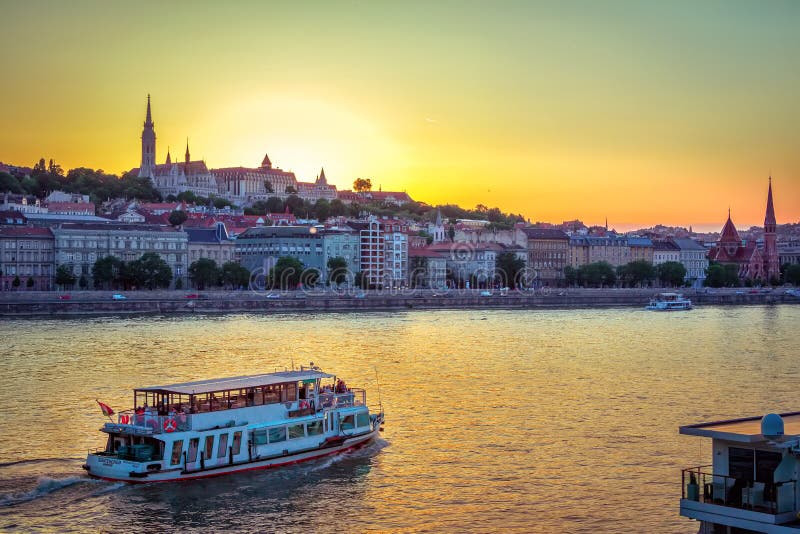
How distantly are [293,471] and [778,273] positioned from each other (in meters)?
116

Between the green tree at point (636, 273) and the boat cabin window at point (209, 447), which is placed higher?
the green tree at point (636, 273)

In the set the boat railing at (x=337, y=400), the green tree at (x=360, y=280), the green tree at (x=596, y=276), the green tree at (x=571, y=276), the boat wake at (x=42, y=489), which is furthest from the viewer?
the green tree at (x=571, y=276)

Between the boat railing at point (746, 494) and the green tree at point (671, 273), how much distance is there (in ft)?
321

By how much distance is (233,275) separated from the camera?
79.5 metres

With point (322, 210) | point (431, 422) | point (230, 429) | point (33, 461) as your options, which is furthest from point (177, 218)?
point (230, 429)

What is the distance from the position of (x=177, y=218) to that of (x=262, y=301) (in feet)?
124

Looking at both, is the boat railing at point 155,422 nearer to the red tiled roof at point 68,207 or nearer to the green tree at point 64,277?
the green tree at point 64,277

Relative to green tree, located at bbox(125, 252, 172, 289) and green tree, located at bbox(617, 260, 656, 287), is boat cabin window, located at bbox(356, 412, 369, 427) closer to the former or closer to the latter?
green tree, located at bbox(125, 252, 172, 289)

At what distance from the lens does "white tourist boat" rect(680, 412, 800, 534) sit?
10.2 meters

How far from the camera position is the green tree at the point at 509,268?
3880 inches

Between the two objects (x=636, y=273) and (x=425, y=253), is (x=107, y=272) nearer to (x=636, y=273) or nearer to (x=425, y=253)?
(x=425, y=253)

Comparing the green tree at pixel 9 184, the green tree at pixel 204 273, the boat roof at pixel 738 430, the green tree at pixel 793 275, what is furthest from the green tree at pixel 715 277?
the boat roof at pixel 738 430

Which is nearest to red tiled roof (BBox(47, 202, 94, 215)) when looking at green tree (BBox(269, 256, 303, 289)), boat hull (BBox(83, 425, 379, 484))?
green tree (BBox(269, 256, 303, 289))

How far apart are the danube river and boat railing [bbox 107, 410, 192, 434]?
1.01 metres
